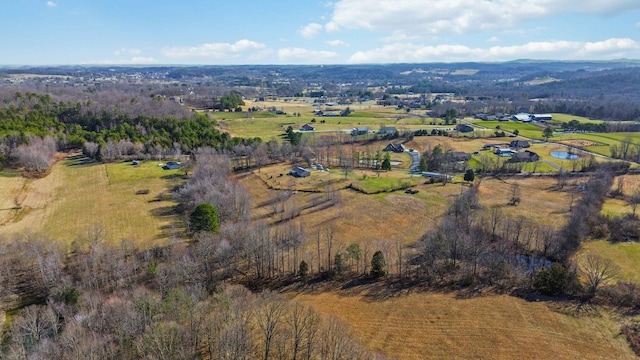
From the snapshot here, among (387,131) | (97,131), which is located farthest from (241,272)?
(97,131)

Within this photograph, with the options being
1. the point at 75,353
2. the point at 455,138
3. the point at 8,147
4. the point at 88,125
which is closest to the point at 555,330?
the point at 75,353

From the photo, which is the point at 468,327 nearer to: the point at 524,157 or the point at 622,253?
the point at 622,253

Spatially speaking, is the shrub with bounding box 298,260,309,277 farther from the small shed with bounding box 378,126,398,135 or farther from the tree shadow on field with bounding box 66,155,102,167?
the small shed with bounding box 378,126,398,135

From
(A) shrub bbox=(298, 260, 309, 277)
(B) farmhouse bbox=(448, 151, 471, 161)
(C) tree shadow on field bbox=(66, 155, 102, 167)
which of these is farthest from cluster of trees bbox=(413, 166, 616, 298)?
(C) tree shadow on field bbox=(66, 155, 102, 167)

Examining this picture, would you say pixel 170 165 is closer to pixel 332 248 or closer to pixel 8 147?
pixel 8 147

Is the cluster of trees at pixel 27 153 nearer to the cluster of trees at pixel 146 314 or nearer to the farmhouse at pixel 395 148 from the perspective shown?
the cluster of trees at pixel 146 314

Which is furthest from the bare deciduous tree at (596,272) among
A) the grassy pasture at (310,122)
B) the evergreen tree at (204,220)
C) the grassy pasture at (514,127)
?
the grassy pasture at (310,122)

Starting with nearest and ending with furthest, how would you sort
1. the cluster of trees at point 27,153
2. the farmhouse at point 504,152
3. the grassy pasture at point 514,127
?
the cluster of trees at point 27,153, the farmhouse at point 504,152, the grassy pasture at point 514,127
